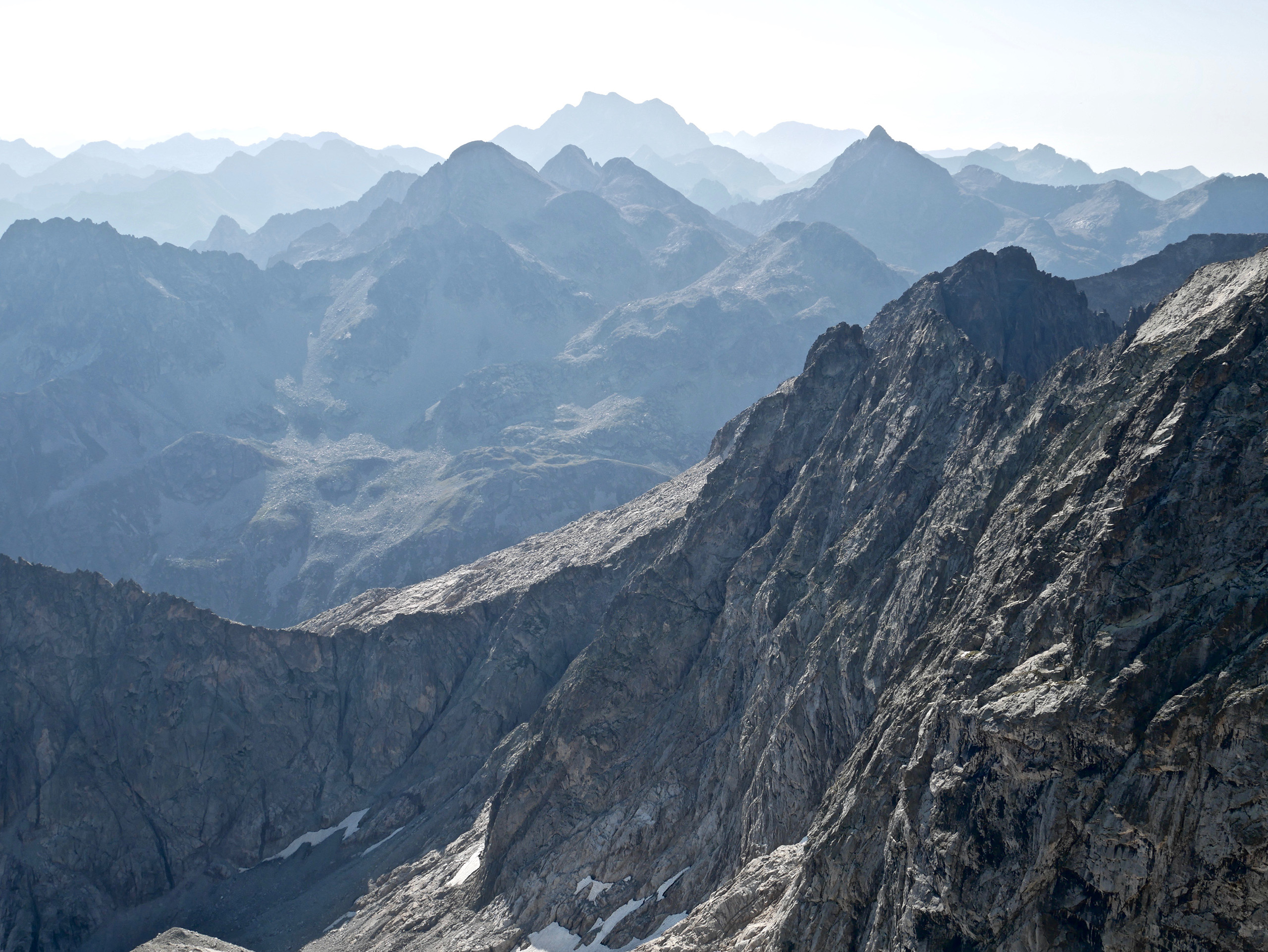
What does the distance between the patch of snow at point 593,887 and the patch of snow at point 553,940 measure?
2.74m

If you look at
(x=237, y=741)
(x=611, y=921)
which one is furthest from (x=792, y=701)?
(x=237, y=741)

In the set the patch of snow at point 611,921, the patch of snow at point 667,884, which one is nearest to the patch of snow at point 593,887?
the patch of snow at point 611,921

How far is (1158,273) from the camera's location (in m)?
138

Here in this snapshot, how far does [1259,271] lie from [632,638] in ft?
197

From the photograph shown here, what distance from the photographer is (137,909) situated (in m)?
94.1

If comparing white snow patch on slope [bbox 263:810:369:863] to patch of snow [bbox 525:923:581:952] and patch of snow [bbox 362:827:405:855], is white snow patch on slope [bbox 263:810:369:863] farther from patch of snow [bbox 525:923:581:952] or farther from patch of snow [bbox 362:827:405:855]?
patch of snow [bbox 525:923:581:952]

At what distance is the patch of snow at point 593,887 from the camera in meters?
68.4

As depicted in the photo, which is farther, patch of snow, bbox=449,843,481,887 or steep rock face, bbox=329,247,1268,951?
patch of snow, bbox=449,843,481,887

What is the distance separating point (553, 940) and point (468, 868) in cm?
1704

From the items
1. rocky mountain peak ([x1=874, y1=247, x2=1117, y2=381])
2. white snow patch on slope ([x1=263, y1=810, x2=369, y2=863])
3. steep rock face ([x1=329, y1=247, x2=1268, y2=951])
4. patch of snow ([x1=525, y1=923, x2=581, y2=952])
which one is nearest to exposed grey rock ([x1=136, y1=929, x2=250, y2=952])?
steep rock face ([x1=329, y1=247, x2=1268, y2=951])

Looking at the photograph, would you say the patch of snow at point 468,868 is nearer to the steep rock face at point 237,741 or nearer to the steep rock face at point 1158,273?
the steep rock face at point 237,741

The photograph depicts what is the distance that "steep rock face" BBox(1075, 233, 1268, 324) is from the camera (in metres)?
132

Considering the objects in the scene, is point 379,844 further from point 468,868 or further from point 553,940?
point 553,940

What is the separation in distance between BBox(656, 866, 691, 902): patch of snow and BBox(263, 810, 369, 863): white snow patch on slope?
159 ft
